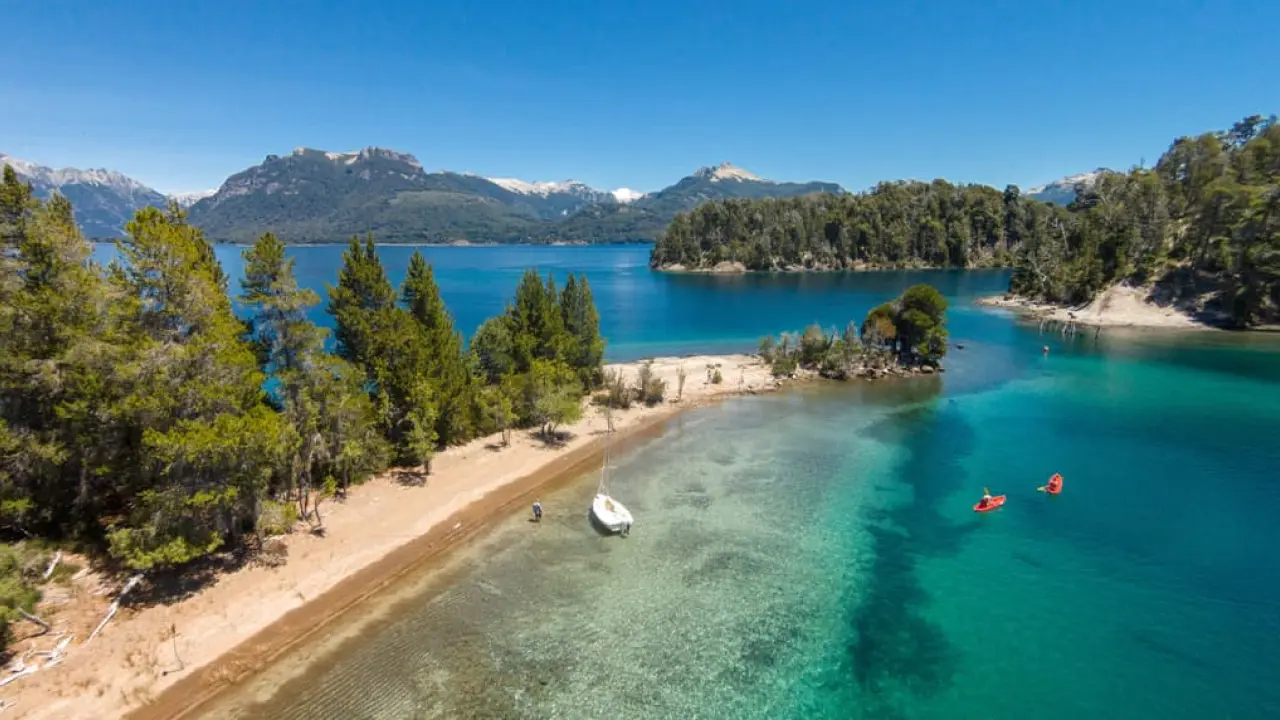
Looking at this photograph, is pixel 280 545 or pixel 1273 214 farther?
pixel 1273 214

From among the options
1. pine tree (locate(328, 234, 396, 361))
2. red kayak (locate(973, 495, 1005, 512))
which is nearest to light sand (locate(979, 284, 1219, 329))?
red kayak (locate(973, 495, 1005, 512))

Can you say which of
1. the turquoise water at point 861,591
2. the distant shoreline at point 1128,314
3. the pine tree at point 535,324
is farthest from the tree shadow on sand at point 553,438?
the distant shoreline at point 1128,314

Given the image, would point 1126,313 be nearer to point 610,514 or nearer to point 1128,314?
point 1128,314

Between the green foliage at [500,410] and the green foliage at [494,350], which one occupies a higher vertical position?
the green foliage at [494,350]

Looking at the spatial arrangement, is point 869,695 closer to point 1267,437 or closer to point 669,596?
point 669,596

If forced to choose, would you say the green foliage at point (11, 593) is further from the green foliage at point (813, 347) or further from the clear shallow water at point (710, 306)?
the green foliage at point (813, 347)

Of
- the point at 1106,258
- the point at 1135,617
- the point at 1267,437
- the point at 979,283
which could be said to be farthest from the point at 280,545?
the point at 979,283

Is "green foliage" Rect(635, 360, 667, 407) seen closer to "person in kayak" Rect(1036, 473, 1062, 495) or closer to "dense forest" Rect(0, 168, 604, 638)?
"dense forest" Rect(0, 168, 604, 638)
